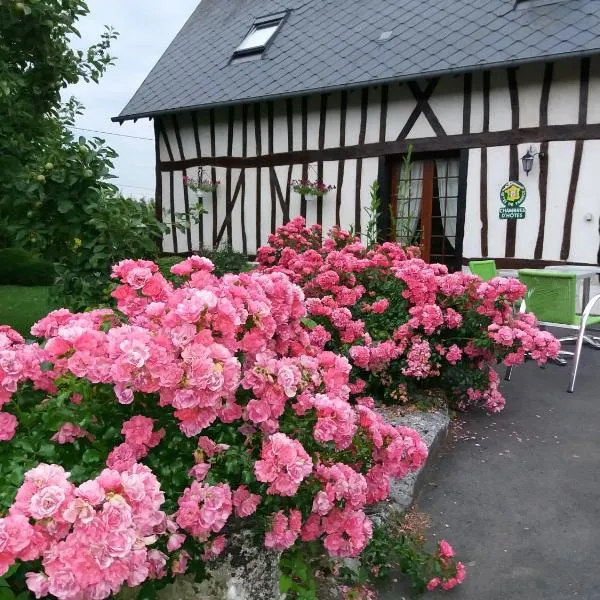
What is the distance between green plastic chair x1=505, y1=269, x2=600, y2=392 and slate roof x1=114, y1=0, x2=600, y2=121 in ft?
9.52

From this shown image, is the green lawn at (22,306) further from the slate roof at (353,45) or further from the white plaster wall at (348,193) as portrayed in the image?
the white plaster wall at (348,193)

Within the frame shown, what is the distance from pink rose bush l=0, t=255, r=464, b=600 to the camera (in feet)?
3.32

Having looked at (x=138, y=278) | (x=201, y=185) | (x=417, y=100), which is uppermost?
(x=417, y=100)

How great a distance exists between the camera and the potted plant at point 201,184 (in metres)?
9.05

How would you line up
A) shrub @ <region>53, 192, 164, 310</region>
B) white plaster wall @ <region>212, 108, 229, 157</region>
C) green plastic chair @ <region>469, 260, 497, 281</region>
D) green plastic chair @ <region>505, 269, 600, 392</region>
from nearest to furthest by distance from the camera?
shrub @ <region>53, 192, 164, 310</region>
green plastic chair @ <region>505, 269, 600, 392</region>
green plastic chair @ <region>469, 260, 497, 281</region>
white plaster wall @ <region>212, 108, 229, 157</region>

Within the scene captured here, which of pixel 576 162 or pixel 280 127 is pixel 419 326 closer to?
pixel 576 162

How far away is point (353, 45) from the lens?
8.05 m

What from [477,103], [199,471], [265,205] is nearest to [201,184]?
[265,205]

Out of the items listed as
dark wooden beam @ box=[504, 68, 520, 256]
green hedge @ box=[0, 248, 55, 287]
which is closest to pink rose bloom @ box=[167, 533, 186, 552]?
dark wooden beam @ box=[504, 68, 520, 256]

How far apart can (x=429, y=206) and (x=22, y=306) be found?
5496mm

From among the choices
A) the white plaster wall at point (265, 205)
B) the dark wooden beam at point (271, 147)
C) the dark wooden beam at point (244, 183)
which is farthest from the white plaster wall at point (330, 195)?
the dark wooden beam at point (244, 183)

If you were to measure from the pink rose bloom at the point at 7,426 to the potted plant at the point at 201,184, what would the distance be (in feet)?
26.2

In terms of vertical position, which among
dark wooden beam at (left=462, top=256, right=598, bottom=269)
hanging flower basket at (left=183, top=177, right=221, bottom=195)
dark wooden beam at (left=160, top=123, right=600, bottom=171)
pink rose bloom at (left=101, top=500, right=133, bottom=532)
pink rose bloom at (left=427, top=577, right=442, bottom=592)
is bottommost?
pink rose bloom at (left=427, top=577, right=442, bottom=592)

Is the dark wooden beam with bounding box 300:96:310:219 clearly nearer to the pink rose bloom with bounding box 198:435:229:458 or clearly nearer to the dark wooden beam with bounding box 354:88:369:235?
the dark wooden beam with bounding box 354:88:369:235
